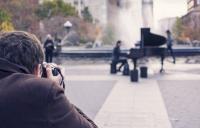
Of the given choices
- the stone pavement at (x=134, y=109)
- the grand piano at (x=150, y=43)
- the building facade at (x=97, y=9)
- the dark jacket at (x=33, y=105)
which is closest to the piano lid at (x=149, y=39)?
the grand piano at (x=150, y=43)

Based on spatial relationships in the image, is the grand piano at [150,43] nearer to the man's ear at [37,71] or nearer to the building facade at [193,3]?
the man's ear at [37,71]

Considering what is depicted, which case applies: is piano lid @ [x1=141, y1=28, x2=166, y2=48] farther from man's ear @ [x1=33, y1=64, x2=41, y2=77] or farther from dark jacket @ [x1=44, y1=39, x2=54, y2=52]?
man's ear @ [x1=33, y1=64, x2=41, y2=77]

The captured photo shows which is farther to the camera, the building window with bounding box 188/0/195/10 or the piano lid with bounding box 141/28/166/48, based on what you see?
the building window with bounding box 188/0/195/10

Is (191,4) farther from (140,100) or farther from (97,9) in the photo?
(97,9)

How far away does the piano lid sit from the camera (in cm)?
2361

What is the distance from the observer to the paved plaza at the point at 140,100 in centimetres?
1081

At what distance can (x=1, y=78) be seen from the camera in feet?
9.12

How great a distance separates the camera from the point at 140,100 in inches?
560

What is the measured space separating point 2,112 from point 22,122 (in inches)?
3.9

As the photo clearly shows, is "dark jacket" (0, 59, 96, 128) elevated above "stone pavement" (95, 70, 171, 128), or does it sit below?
above

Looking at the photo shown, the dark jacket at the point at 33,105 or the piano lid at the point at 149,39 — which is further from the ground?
the dark jacket at the point at 33,105

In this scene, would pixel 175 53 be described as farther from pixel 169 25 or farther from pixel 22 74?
pixel 169 25

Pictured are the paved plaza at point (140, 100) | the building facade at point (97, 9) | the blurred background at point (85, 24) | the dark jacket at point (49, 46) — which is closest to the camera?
the paved plaza at point (140, 100)

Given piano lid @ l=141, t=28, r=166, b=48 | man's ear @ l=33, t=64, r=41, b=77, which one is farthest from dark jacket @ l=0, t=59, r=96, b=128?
piano lid @ l=141, t=28, r=166, b=48
